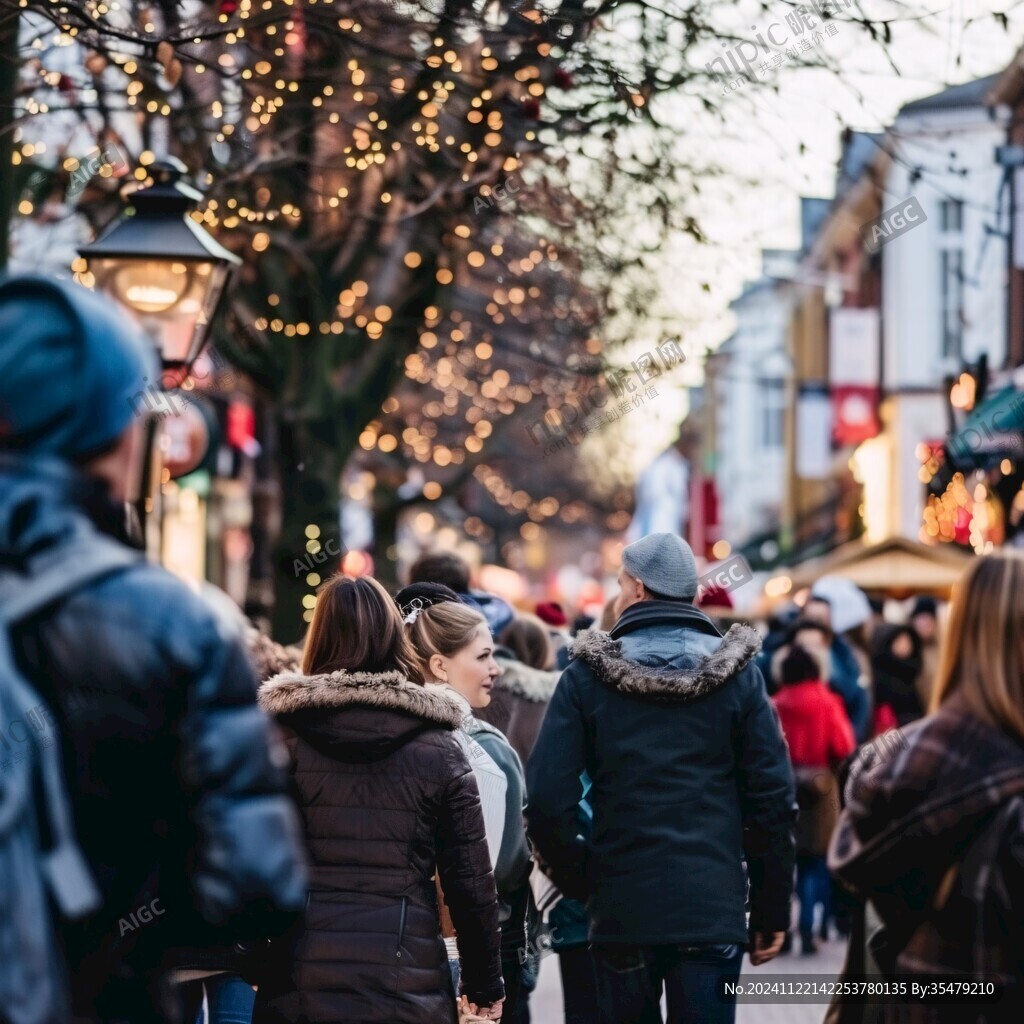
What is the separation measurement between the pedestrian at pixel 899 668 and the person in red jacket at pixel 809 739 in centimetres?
127

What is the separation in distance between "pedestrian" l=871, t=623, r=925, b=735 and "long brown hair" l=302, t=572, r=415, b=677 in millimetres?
8502

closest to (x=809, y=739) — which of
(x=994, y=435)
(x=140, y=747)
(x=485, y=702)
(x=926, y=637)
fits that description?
(x=926, y=637)

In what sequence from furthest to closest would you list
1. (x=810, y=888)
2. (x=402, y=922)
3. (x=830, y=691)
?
(x=830, y=691), (x=810, y=888), (x=402, y=922)

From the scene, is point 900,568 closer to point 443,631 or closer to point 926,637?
point 926,637

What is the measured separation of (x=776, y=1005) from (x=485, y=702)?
4688 millimetres

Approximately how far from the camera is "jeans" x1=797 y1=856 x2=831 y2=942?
11789 millimetres

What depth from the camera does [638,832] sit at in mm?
5695

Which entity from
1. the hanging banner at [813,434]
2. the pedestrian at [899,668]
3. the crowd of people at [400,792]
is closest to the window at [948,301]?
the hanging banner at [813,434]

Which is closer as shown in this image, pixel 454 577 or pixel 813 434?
pixel 454 577

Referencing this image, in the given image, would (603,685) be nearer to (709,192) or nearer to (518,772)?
(518,772)

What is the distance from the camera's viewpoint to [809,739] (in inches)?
467

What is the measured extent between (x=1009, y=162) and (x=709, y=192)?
22.8 feet

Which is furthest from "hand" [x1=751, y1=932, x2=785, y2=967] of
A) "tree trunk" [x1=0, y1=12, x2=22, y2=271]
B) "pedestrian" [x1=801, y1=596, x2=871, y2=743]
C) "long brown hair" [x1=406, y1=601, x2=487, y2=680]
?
"pedestrian" [x1=801, y1=596, x2=871, y2=743]

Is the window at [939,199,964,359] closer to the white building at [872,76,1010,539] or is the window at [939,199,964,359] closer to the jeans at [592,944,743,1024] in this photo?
the white building at [872,76,1010,539]
